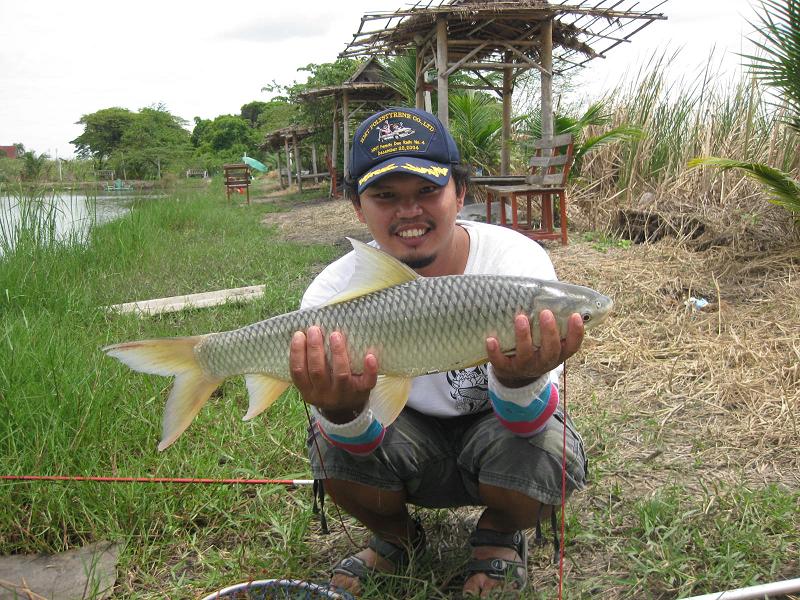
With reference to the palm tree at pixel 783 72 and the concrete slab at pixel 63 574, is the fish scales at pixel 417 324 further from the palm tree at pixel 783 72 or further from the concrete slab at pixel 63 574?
the palm tree at pixel 783 72

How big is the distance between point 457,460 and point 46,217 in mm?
4840

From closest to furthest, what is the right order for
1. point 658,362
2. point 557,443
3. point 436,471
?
point 557,443, point 436,471, point 658,362

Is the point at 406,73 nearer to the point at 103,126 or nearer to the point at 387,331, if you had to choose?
the point at 387,331

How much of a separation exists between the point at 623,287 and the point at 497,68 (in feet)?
15.0

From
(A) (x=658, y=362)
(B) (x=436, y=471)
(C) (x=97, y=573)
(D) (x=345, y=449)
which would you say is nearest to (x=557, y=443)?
(B) (x=436, y=471)

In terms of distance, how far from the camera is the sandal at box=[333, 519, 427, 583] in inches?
69.6

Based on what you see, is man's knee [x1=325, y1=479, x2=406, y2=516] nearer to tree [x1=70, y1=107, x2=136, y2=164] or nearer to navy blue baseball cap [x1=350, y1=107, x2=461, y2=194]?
navy blue baseball cap [x1=350, y1=107, x2=461, y2=194]

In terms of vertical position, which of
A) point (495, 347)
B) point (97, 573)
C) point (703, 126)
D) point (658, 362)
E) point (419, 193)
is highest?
point (703, 126)

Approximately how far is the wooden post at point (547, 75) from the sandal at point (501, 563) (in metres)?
6.86

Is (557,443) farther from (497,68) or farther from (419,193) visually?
(497,68)

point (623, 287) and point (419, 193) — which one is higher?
point (419, 193)

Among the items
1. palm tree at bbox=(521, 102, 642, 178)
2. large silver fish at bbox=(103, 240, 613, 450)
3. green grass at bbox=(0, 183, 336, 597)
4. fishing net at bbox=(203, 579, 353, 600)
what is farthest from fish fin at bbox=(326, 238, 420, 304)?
palm tree at bbox=(521, 102, 642, 178)

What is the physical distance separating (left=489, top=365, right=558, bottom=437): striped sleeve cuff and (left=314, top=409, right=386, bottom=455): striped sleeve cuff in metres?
0.30

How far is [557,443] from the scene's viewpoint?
1657 millimetres
